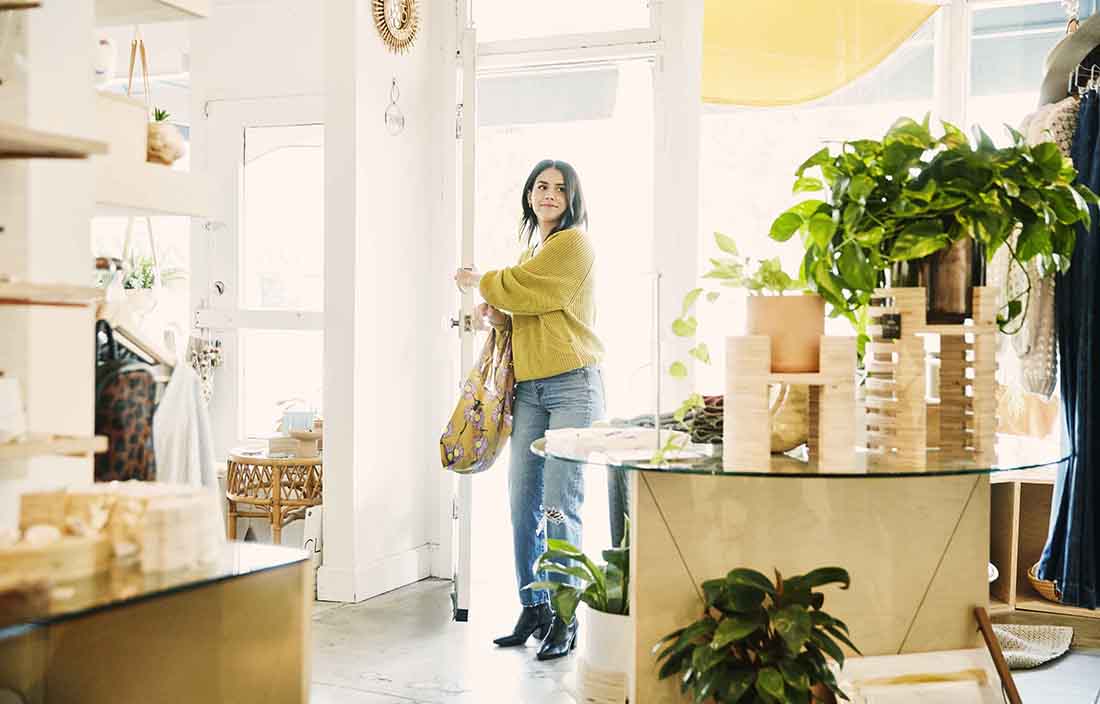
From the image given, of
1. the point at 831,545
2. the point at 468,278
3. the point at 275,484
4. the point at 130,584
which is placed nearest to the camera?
the point at 130,584

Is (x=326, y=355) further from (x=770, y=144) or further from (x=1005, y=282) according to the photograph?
(x=1005, y=282)

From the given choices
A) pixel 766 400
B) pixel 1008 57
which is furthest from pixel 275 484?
pixel 1008 57

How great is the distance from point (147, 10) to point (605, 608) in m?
1.54

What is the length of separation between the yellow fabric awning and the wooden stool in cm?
222

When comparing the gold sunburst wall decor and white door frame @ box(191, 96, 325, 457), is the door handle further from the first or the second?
white door frame @ box(191, 96, 325, 457)

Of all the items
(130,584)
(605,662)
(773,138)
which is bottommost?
(605,662)

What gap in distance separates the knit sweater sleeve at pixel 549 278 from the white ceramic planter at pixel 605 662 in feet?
4.57

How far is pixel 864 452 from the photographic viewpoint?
2189mm

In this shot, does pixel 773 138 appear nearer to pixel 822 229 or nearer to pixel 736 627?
pixel 822 229

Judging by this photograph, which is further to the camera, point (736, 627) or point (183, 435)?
point (736, 627)

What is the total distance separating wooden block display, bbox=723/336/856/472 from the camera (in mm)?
1957

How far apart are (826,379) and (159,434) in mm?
1140

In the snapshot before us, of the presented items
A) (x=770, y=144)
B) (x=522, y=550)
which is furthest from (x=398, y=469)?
(x=770, y=144)

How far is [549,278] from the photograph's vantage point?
12.0 ft
